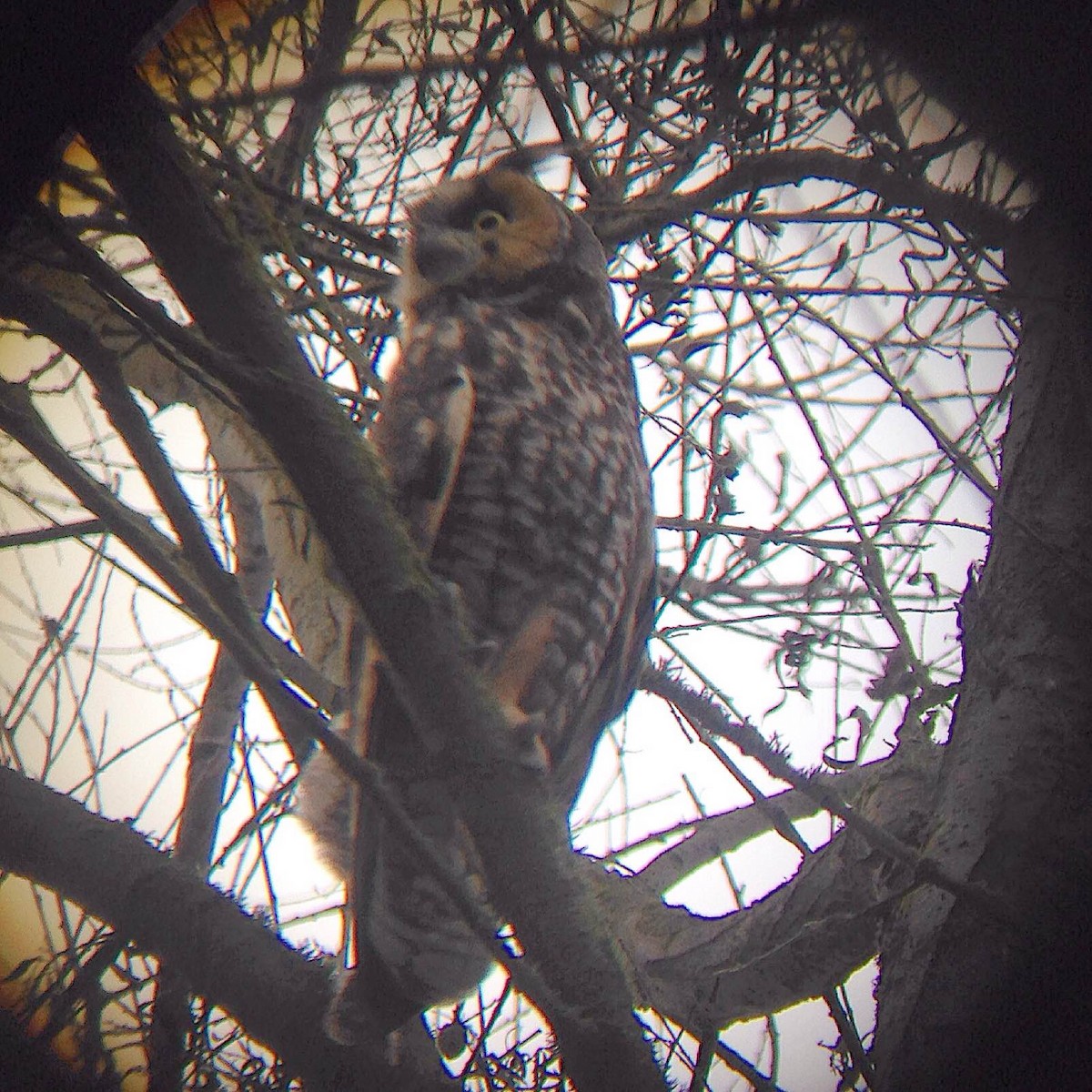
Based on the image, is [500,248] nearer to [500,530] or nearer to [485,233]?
[485,233]

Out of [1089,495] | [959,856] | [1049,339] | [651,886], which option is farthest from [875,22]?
[651,886]

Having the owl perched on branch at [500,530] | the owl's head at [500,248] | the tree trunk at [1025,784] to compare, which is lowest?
the tree trunk at [1025,784]

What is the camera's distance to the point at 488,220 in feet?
7.32

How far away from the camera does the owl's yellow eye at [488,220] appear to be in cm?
221

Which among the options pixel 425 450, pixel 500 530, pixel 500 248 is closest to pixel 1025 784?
pixel 500 530

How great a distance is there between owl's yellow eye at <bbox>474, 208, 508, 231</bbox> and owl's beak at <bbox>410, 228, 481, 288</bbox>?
58mm

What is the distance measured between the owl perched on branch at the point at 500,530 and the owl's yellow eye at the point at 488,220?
0.11 feet

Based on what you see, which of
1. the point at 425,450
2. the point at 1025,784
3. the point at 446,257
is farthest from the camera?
the point at 446,257

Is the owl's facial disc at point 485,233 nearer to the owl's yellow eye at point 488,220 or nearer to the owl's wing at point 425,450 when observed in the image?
the owl's yellow eye at point 488,220

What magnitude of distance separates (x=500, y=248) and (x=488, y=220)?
99 mm

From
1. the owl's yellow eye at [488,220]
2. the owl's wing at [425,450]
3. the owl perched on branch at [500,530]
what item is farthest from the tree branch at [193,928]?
the owl's yellow eye at [488,220]

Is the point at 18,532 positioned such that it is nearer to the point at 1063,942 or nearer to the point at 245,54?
the point at 245,54

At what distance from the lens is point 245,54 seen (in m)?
1.49

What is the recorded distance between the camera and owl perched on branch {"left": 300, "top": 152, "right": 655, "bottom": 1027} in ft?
5.07
